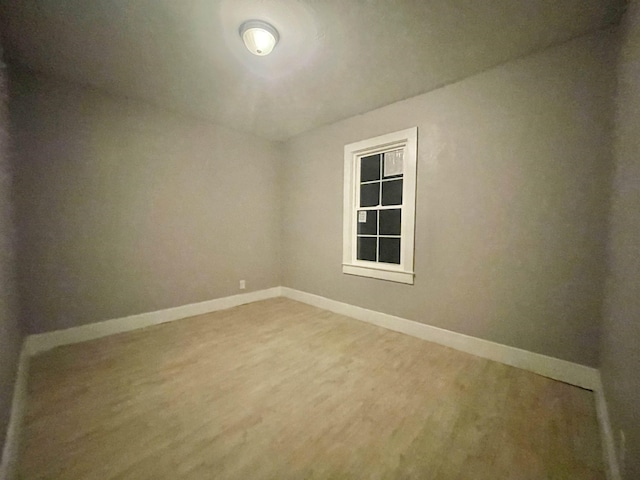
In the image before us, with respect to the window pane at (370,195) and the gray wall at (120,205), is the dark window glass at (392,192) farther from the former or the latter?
the gray wall at (120,205)

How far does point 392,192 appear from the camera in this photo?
300 centimetres

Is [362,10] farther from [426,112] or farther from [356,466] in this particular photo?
[356,466]

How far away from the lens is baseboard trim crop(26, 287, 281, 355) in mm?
2338

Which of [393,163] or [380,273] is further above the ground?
[393,163]

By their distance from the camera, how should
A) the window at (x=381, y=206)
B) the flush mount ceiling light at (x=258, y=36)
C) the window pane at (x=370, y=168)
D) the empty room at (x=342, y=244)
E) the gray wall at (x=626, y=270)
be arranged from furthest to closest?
1. the window pane at (x=370, y=168)
2. the window at (x=381, y=206)
3. the flush mount ceiling light at (x=258, y=36)
4. the empty room at (x=342, y=244)
5. the gray wall at (x=626, y=270)

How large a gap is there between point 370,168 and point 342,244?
1.10 meters

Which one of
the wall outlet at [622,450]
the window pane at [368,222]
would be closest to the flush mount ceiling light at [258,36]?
the window pane at [368,222]

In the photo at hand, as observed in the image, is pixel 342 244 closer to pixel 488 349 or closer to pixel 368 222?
pixel 368 222

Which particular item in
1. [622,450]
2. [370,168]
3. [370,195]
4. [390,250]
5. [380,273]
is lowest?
[622,450]

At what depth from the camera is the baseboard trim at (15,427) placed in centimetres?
106

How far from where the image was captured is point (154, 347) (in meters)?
2.40

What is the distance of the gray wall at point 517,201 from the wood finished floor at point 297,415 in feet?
1.40

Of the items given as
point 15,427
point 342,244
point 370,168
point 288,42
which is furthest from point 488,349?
point 15,427

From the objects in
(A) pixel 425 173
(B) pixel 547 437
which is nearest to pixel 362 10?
(A) pixel 425 173
